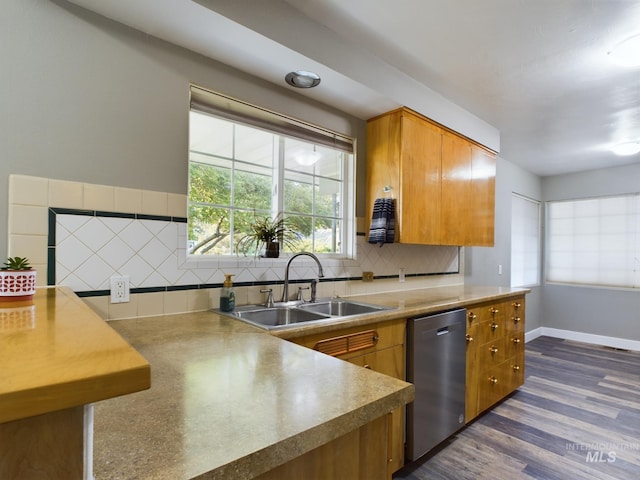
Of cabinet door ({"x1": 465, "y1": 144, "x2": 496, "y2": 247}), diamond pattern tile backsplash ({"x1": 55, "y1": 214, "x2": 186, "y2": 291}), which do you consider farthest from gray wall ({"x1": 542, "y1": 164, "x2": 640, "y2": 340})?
diamond pattern tile backsplash ({"x1": 55, "y1": 214, "x2": 186, "y2": 291})

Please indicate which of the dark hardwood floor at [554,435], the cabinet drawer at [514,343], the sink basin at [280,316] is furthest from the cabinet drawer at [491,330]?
the sink basin at [280,316]

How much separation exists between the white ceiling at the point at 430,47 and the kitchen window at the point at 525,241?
1.95 metres

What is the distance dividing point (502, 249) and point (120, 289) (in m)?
4.19

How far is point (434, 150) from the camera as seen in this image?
269cm

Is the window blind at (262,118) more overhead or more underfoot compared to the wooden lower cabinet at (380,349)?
more overhead

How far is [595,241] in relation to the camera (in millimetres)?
4754

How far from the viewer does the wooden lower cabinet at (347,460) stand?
739mm

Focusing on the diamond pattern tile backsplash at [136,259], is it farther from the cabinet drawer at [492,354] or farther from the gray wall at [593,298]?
the gray wall at [593,298]

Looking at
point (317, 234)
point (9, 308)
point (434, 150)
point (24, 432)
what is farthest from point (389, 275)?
point (24, 432)

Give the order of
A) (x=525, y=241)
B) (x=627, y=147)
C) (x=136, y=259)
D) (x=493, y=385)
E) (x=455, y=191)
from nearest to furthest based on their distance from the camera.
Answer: (x=136, y=259) < (x=493, y=385) < (x=455, y=191) < (x=627, y=147) < (x=525, y=241)

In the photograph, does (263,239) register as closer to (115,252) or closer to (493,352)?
(115,252)

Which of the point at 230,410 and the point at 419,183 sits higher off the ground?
the point at 419,183

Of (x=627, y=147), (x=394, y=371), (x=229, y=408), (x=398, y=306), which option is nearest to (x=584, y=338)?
(x=627, y=147)

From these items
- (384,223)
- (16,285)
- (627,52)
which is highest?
(627,52)
